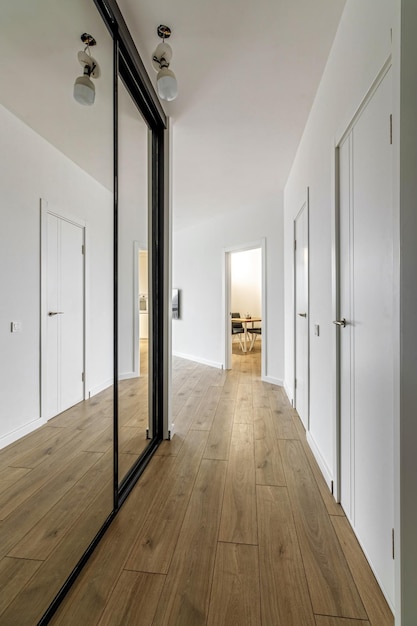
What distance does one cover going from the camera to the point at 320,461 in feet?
6.75

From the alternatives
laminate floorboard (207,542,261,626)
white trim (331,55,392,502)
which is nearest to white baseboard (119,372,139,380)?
laminate floorboard (207,542,261,626)

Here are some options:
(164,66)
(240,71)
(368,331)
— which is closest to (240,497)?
(368,331)

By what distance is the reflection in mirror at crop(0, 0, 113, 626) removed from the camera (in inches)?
39.6

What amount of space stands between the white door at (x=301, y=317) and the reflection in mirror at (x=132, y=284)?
1.32 m

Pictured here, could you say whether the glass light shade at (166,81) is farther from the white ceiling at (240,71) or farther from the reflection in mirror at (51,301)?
the reflection in mirror at (51,301)

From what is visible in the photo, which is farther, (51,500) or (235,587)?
(51,500)

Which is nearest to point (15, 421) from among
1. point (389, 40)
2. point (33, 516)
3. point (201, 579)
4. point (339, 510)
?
point (33, 516)

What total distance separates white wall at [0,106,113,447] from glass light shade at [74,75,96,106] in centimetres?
33

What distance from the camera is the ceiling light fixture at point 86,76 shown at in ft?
4.65

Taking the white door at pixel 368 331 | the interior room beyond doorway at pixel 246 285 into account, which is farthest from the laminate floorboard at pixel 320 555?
the interior room beyond doorway at pixel 246 285

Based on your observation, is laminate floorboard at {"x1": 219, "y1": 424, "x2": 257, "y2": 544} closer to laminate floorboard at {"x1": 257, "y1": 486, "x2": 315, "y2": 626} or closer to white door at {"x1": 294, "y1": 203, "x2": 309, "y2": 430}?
laminate floorboard at {"x1": 257, "y1": 486, "x2": 315, "y2": 626}

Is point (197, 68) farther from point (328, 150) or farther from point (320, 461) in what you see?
point (320, 461)

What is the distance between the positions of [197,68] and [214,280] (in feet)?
12.0

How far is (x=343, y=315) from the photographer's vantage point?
1.65 metres
